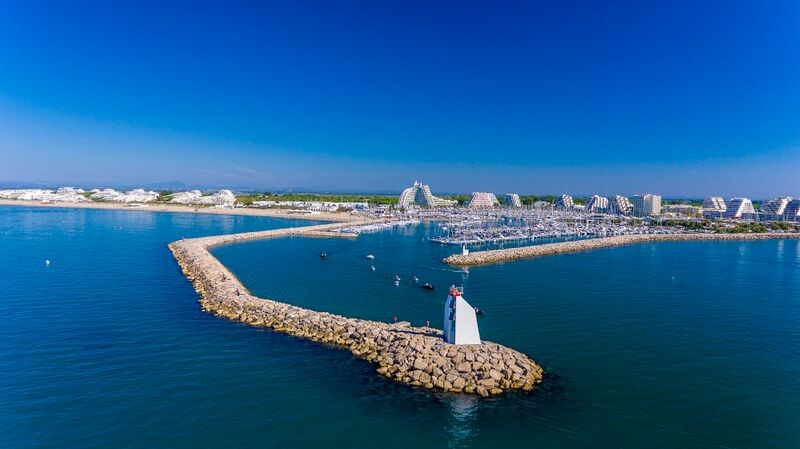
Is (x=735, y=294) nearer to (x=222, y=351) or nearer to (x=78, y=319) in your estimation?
(x=222, y=351)

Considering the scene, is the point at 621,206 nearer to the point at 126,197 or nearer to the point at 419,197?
the point at 419,197

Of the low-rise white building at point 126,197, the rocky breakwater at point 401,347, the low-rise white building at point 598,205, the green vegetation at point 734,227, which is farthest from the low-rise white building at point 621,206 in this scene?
the low-rise white building at point 126,197

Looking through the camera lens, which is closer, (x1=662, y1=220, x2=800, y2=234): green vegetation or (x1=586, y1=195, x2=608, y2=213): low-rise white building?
(x1=662, y1=220, x2=800, y2=234): green vegetation

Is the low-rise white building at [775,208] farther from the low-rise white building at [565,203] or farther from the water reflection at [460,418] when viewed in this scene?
the water reflection at [460,418]

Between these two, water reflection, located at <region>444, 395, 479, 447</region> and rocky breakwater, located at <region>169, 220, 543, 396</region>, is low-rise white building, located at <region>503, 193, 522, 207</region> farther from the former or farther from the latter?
water reflection, located at <region>444, 395, 479, 447</region>

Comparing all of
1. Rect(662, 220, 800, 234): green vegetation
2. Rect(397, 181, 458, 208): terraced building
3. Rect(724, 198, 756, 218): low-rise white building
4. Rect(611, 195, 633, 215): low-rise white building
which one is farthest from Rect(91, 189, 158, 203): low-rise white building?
Rect(724, 198, 756, 218): low-rise white building

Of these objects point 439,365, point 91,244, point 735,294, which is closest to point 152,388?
point 439,365
